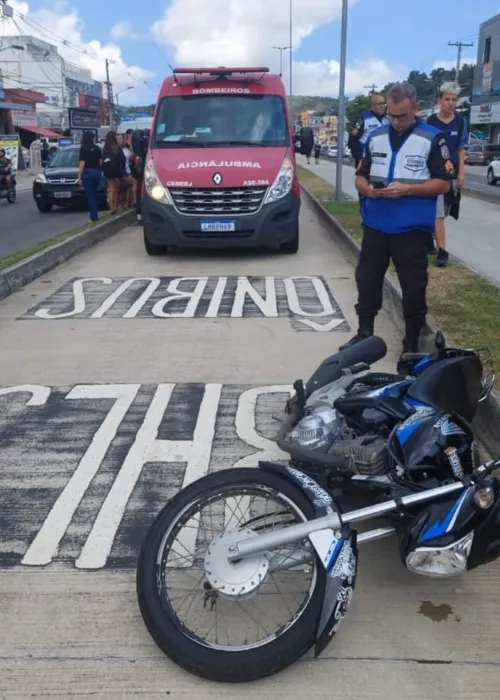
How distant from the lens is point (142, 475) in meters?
4.06

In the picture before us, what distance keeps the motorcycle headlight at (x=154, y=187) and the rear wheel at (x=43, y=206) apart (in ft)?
32.3

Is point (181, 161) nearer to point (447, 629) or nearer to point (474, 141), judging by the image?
point (447, 629)

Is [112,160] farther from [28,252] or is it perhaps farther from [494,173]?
[494,173]

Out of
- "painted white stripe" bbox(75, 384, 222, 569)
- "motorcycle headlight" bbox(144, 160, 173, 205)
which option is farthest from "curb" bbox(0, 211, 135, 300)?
"painted white stripe" bbox(75, 384, 222, 569)

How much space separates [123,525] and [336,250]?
908cm

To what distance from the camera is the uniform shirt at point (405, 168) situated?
5.14 meters

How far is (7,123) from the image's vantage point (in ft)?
172

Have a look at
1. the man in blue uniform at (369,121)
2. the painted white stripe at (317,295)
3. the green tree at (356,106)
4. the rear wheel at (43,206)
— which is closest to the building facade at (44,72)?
the green tree at (356,106)

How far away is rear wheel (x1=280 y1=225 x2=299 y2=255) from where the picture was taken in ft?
36.3

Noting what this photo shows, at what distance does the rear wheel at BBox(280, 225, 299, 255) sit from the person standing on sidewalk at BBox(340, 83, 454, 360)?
541 centimetres

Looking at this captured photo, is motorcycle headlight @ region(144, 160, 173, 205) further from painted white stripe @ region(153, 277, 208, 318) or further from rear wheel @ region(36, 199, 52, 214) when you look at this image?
rear wheel @ region(36, 199, 52, 214)

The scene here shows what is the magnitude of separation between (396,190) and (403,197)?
15cm

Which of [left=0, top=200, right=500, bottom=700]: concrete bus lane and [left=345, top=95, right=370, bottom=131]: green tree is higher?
[left=345, top=95, right=370, bottom=131]: green tree

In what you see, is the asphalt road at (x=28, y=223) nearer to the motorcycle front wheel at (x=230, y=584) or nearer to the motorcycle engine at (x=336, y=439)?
the motorcycle engine at (x=336, y=439)
